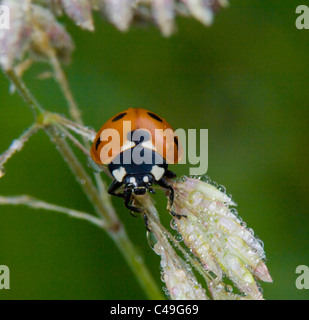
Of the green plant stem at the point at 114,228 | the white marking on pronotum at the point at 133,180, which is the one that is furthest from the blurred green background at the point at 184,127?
the white marking on pronotum at the point at 133,180

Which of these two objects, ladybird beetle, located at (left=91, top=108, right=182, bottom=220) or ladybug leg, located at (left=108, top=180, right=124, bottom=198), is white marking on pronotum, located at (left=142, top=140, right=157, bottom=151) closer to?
ladybird beetle, located at (left=91, top=108, right=182, bottom=220)

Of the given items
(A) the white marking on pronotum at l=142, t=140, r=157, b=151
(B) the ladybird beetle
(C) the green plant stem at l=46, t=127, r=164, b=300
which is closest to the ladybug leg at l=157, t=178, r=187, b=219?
(B) the ladybird beetle

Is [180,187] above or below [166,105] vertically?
below

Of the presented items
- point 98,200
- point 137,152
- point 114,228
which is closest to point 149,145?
point 137,152

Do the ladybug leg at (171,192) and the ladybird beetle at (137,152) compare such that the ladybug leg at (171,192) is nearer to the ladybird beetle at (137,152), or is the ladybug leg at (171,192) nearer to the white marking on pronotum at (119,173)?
the ladybird beetle at (137,152)
